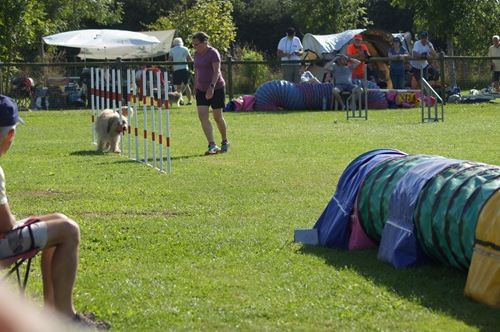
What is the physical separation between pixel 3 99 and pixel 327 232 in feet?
10.9

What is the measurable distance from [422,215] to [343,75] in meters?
20.9

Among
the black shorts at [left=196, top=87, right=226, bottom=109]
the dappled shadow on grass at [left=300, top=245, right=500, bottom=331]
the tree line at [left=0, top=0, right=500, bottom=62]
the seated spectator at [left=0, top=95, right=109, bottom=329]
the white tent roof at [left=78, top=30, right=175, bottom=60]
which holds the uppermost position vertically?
the tree line at [left=0, top=0, right=500, bottom=62]

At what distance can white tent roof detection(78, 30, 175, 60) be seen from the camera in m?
44.3

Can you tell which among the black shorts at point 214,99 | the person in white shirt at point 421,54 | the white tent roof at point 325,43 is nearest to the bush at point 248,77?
the white tent roof at point 325,43

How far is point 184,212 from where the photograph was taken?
32.6 feet

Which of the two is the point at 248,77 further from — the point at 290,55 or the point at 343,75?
the point at 343,75

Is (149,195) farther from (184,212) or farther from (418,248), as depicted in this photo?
(418,248)

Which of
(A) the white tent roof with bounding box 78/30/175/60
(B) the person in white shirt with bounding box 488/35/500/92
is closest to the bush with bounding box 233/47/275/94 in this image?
(A) the white tent roof with bounding box 78/30/175/60

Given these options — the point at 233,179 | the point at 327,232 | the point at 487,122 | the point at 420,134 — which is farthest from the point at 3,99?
the point at 487,122

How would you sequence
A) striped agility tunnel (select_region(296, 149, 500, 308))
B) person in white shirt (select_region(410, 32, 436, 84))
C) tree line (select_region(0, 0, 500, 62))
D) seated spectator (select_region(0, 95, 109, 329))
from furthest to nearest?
1. tree line (select_region(0, 0, 500, 62))
2. person in white shirt (select_region(410, 32, 436, 84))
3. striped agility tunnel (select_region(296, 149, 500, 308))
4. seated spectator (select_region(0, 95, 109, 329))

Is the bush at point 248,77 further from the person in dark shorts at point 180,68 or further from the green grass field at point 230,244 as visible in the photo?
the green grass field at point 230,244

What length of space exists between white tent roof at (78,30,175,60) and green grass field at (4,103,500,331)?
1033 inches

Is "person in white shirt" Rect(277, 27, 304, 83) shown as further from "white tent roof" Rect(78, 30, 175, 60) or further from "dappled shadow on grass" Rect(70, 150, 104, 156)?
"dappled shadow on grass" Rect(70, 150, 104, 156)

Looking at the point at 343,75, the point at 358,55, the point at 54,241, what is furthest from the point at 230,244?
the point at 358,55
